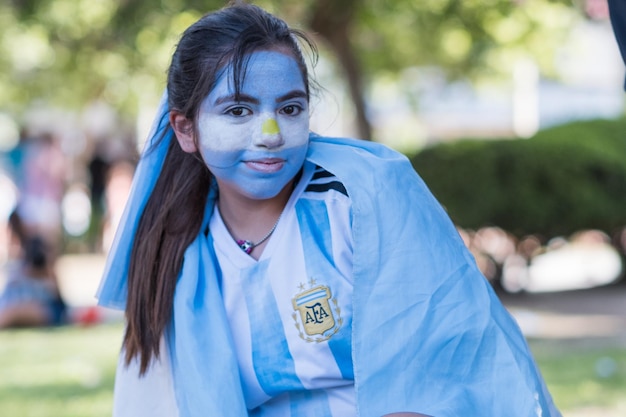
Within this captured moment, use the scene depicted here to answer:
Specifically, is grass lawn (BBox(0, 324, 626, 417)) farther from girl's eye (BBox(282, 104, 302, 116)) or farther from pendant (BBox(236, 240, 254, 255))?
girl's eye (BBox(282, 104, 302, 116))

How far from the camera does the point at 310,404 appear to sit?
2479 mm

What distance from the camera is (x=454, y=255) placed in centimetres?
237

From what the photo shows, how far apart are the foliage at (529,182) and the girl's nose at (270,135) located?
21.6 feet

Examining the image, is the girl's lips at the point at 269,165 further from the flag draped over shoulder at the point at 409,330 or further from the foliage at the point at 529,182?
the foliage at the point at 529,182

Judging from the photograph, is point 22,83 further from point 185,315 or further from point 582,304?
point 185,315

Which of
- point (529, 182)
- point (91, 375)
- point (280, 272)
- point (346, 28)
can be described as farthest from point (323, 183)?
point (529, 182)

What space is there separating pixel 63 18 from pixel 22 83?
8.86 metres

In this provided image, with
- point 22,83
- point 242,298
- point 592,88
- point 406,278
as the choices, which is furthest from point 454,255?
point 592,88

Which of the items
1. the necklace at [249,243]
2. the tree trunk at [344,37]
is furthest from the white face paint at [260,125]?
the tree trunk at [344,37]

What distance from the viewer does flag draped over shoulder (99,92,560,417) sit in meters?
2.26

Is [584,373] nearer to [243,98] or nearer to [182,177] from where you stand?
[182,177]

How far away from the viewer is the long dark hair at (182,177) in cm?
249

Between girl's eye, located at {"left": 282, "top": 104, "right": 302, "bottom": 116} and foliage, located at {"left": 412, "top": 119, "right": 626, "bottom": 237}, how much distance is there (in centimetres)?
653

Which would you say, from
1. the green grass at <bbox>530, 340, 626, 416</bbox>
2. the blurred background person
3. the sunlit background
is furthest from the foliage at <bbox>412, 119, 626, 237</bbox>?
the blurred background person
